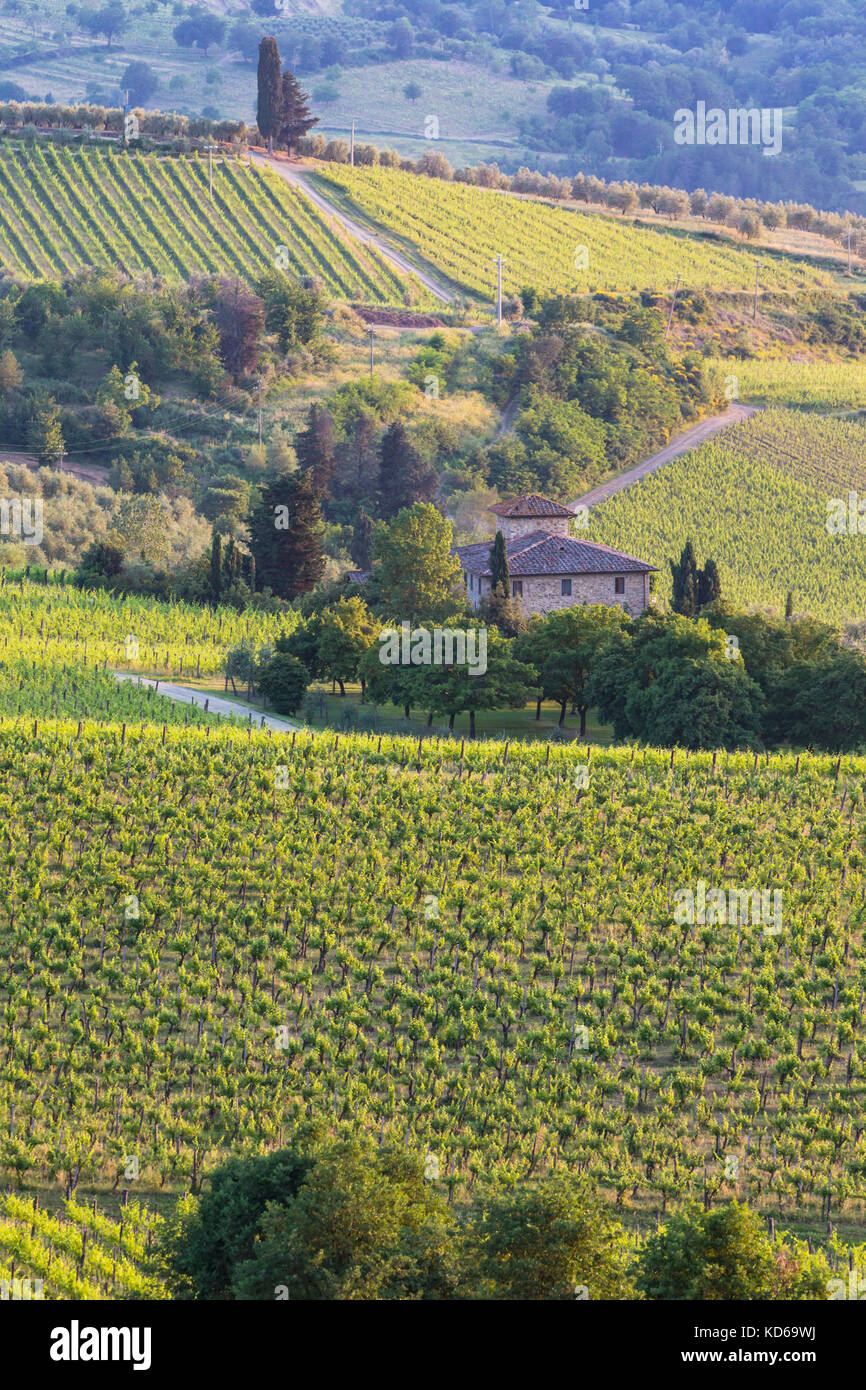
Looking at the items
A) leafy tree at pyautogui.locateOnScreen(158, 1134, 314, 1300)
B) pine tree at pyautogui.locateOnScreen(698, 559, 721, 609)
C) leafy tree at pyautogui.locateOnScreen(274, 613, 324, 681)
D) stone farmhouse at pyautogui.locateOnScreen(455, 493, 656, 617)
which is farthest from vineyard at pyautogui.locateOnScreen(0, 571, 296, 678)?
leafy tree at pyautogui.locateOnScreen(158, 1134, 314, 1300)

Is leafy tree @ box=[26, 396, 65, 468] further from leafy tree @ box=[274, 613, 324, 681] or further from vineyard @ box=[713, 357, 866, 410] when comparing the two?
vineyard @ box=[713, 357, 866, 410]

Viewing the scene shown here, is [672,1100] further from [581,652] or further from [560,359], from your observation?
[560,359]

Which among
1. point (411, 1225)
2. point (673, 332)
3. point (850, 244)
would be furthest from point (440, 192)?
point (411, 1225)

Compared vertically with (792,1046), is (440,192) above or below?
above

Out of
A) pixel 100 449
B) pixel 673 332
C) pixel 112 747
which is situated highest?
pixel 673 332

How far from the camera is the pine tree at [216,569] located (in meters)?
72.9

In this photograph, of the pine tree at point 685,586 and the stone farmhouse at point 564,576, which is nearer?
the pine tree at point 685,586

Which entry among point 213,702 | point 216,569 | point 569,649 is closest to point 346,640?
point 213,702

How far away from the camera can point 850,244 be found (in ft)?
497

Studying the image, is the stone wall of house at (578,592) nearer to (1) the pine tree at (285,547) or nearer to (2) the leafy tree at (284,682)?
(1) the pine tree at (285,547)

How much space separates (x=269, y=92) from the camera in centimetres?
12612

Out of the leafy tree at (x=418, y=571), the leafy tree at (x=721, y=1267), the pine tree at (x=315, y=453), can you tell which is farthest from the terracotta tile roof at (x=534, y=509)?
the leafy tree at (x=721, y=1267)

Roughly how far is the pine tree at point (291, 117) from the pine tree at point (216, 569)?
2516 inches
